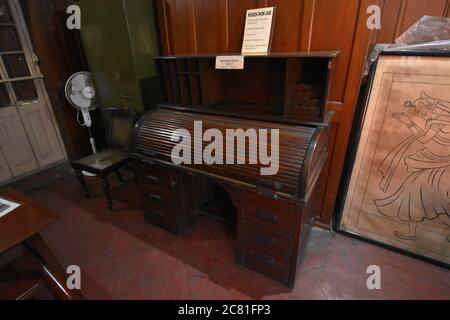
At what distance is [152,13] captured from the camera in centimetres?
214

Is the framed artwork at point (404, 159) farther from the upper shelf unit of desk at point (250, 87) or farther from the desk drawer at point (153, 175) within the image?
the desk drawer at point (153, 175)

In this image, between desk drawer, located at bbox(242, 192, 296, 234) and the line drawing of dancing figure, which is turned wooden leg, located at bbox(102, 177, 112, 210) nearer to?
desk drawer, located at bbox(242, 192, 296, 234)

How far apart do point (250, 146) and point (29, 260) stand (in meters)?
1.53

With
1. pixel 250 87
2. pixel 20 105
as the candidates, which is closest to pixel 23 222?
pixel 250 87

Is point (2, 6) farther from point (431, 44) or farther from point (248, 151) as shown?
point (431, 44)

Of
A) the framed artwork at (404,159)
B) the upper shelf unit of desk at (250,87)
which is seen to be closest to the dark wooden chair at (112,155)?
the upper shelf unit of desk at (250,87)

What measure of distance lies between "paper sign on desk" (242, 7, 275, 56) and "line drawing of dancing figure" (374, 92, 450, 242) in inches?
39.0

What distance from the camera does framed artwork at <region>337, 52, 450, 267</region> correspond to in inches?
57.9

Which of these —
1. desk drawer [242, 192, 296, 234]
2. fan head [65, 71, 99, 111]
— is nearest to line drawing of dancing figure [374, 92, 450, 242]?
desk drawer [242, 192, 296, 234]

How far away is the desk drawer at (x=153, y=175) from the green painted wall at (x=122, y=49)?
851 mm

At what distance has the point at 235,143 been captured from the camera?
4.84 feet

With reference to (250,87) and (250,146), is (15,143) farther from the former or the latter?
(250,146)
